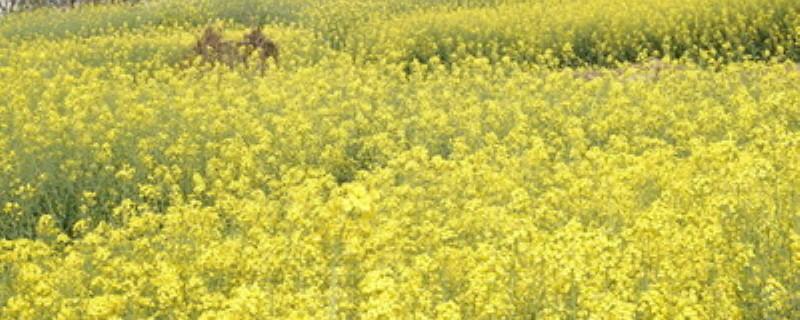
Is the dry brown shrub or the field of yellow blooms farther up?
the field of yellow blooms

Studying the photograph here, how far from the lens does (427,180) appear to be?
8297 millimetres

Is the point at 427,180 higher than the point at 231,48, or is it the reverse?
the point at 427,180

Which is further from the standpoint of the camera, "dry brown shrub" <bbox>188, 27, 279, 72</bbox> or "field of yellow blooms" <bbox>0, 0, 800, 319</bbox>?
"dry brown shrub" <bbox>188, 27, 279, 72</bbox>

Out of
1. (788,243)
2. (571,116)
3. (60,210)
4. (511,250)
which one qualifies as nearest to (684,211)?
(788,243)

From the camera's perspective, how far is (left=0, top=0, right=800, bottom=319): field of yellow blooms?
5109 mm

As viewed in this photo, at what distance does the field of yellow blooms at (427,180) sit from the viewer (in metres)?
5.11

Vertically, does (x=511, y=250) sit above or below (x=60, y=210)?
above

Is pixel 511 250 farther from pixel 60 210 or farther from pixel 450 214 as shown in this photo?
pixel 60 210

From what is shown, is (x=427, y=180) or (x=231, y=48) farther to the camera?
(x=231, y=48)

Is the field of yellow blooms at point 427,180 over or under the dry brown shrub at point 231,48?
over

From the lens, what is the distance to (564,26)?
1673 centimetres

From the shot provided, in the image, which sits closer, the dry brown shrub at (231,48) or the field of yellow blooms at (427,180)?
the field of yellow blooms at (427,180)

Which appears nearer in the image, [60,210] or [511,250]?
[511,250]

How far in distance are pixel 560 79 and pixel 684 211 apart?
5.95 meters
